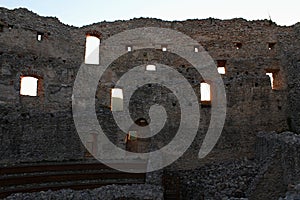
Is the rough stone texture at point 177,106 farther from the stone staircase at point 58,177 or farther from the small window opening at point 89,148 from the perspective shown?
the stone staircase at point 58,177

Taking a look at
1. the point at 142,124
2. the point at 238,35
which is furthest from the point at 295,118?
the point at 238,35

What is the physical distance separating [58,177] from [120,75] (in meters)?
13.4

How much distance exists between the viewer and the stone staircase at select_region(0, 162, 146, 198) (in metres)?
9.46

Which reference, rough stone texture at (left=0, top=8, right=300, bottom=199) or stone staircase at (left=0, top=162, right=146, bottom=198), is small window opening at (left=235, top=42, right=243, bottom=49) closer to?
rough stone texture at (left=0, top=8, right=300, bottom=199)

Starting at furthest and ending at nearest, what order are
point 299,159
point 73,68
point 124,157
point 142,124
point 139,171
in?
point 73,68 < point 142,124 < point 124,157 < point 139,171 < point 299,159

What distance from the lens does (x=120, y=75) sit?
22875 mm

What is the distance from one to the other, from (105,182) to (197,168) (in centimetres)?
398

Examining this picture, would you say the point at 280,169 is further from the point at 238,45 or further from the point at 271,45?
the point at 271,45

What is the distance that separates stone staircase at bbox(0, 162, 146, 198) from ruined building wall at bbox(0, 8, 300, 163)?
1811 millimetres

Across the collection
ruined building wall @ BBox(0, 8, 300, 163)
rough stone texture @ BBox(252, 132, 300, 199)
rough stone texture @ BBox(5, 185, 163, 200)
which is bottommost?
rough stone texture @ BBox(5, 185, 163, 200)

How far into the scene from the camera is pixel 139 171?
11234 mm

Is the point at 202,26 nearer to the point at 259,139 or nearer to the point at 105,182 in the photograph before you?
the point at 259,139

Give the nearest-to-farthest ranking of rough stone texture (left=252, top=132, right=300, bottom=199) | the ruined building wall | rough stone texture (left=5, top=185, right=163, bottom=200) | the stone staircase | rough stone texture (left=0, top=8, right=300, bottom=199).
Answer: rough stone texture (left=5, top=185, right=163, bottom=200)
rough stone texture (left=252, top=132, right=300, bottom=199)
the stone staircase
rough stone texture (left=0, top=8, right=300, bottom=199)
the ruined building wall

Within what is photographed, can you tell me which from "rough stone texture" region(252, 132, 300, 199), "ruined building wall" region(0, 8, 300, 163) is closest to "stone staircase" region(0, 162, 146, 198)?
"ruined building wall" region(0, 8, 300, 163)
